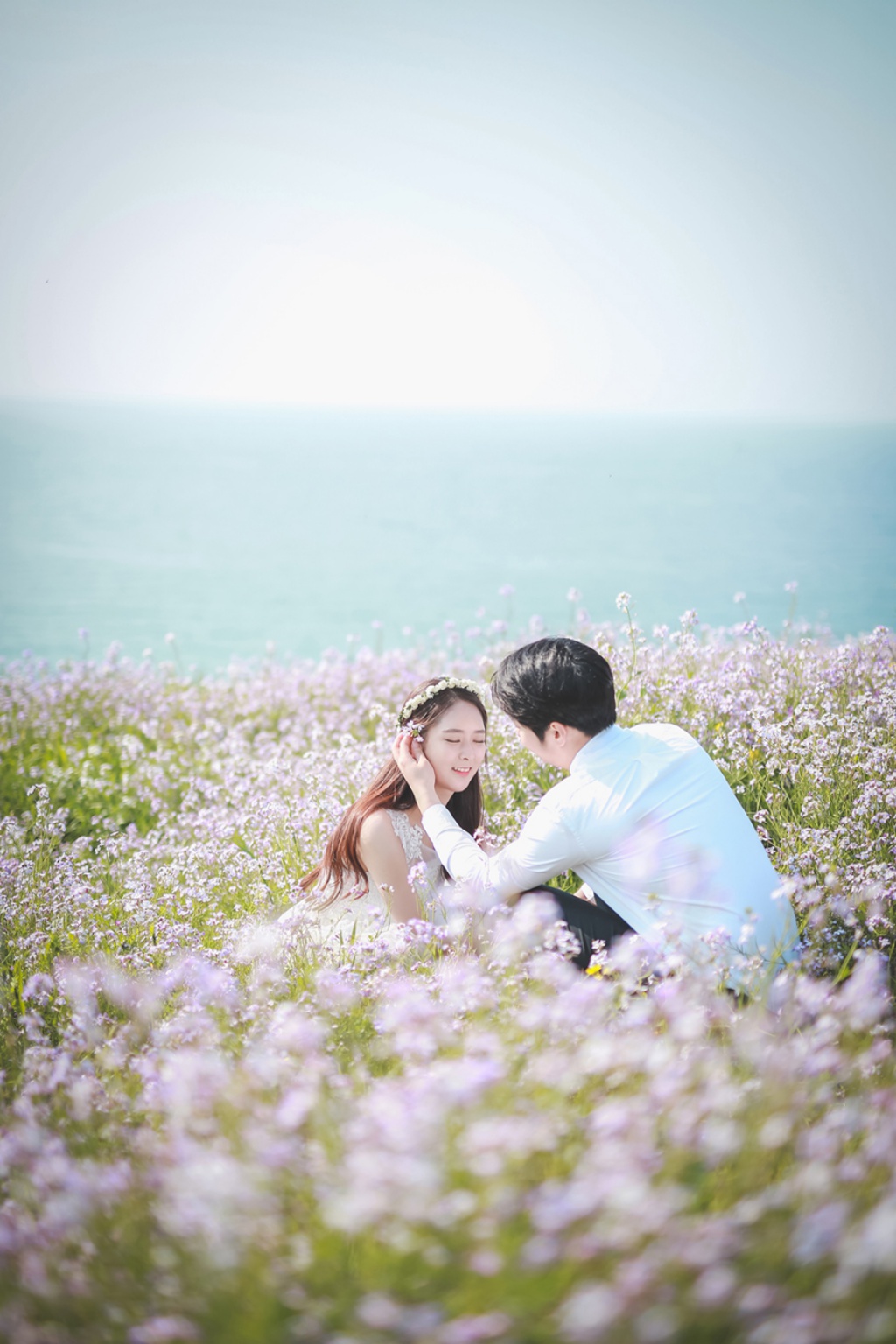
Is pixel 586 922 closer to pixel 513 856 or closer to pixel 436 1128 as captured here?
pixel 513 856

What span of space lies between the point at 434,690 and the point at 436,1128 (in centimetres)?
250

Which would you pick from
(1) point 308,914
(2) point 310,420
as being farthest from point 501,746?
(2) point 310,420

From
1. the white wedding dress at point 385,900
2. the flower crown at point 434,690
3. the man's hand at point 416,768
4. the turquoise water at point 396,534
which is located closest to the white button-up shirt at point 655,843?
the man's hand at point 416,768

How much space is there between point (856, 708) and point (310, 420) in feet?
224

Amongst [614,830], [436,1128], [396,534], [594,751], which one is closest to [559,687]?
[594,751]

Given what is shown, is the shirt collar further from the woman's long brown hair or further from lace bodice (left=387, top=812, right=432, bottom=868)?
lace bodice (left=387, top=812, right=432, bottom=868)

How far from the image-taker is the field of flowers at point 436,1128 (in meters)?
1.44

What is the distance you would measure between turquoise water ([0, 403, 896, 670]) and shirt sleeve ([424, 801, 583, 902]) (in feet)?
17.9

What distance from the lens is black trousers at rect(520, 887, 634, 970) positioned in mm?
3381

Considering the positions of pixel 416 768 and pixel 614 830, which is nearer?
pixel 614 830

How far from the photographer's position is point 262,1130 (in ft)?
5.65

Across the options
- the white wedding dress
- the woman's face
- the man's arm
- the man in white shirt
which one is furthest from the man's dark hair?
the white wedding dress

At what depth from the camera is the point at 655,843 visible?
2.90 meters

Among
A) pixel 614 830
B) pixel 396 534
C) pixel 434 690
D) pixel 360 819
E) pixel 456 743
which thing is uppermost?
pixel 396 534
